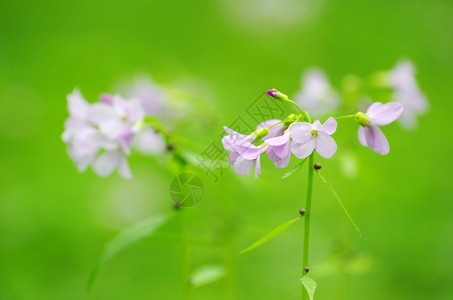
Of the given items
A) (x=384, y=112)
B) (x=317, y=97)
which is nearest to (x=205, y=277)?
(x=384, y=112)

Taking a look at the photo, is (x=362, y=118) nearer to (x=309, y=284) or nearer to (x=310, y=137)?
(x=310, y=137)

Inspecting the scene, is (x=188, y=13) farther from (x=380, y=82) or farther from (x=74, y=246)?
(x=380, y=82)

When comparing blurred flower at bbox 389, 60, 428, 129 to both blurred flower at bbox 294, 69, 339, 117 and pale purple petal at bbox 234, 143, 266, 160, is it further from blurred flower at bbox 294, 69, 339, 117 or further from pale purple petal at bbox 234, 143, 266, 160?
pale purple petal at bbox 234, 143, 266, 160

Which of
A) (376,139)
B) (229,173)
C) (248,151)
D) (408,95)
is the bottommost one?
(248,151)

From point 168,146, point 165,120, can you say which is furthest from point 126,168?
point 165,120

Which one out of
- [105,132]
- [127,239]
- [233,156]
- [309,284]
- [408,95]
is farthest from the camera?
[408,95]

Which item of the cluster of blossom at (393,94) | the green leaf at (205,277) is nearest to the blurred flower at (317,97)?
the cluster of blossom at (393,94)
